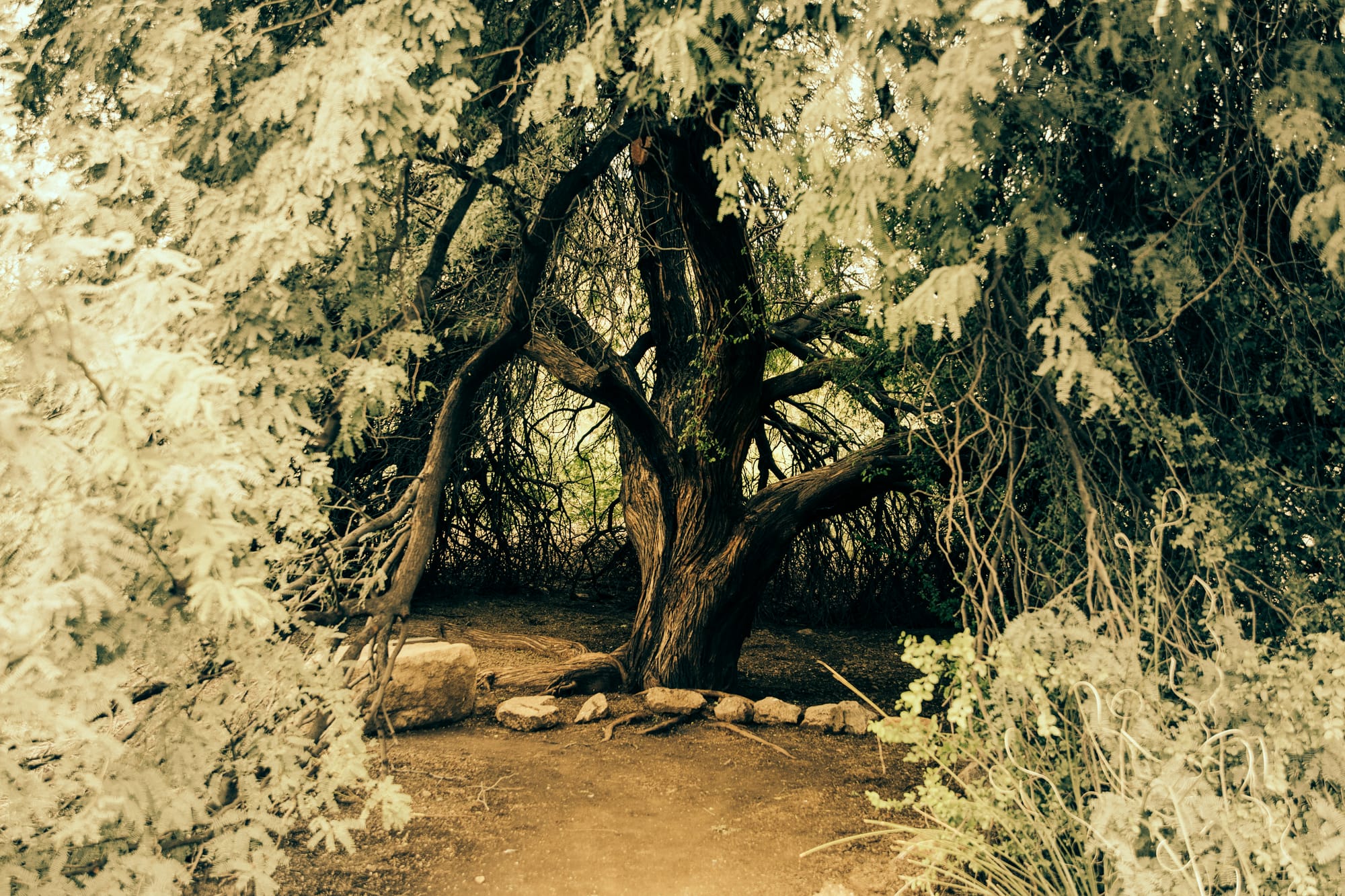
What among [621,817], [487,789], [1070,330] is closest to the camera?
[1070,330]

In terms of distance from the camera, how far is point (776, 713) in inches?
246

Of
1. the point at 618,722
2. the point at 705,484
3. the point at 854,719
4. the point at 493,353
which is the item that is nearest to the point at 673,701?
the point at 618,722

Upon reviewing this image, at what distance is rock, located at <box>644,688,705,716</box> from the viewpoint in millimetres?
6195

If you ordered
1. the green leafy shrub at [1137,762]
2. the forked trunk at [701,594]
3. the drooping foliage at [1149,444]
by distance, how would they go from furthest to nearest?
the forked trunk at [701,594] < the drooping foliage at [1149,444] < the green leafy shrub at [1137,762]

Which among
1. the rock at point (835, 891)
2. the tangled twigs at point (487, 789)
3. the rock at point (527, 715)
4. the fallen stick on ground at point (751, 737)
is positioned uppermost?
the rock at point (527, 715)

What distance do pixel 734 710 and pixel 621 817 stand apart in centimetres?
164

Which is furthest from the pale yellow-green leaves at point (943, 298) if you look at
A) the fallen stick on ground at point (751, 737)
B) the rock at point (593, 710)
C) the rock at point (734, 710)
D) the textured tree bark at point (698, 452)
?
the rock at point (593, 710)

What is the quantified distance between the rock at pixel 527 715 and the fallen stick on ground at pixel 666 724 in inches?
24.5

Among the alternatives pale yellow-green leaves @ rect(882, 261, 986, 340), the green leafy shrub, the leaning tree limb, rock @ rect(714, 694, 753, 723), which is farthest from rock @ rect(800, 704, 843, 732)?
pale yellow-green leaves @ rect(882, 261, 986, 340)

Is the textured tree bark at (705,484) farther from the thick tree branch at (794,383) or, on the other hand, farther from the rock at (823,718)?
the rock at (823,718)

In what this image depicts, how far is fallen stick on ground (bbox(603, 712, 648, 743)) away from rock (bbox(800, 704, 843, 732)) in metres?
1.14

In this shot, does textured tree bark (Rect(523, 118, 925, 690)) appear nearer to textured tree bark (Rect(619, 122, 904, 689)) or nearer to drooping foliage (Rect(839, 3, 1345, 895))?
textured tree bark (Rect(619, 122, 904, 689))

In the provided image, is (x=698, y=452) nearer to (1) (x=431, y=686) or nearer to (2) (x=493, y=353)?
(2) (x=493, y=353)

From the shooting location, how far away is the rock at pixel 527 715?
5.99 meters
